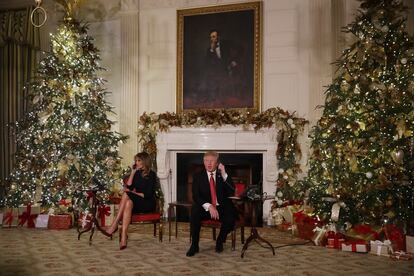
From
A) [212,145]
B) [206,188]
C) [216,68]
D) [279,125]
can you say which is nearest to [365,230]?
[206,188]

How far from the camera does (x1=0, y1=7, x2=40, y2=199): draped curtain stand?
9688 mm

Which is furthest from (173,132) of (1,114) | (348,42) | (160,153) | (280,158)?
(1,114)

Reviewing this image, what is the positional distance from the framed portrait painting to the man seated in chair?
2.52 metres

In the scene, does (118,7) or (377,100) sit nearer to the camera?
(377,100)

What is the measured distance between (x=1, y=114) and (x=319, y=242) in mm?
7031

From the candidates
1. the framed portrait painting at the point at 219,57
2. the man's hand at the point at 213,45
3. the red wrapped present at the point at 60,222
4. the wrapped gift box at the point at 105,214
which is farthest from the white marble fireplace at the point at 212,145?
the red wrapped present at the point at 60,222

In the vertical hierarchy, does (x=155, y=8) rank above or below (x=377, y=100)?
above

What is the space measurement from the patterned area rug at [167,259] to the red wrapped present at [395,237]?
34 centimetres

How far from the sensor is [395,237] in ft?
18.2

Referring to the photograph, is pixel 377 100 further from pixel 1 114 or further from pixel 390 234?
pixel 1 114

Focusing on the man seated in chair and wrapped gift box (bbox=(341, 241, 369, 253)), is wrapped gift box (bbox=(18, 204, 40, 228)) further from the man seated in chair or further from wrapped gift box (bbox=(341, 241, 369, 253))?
wrapped gift box (bbox=(341, 241, 369, 253))

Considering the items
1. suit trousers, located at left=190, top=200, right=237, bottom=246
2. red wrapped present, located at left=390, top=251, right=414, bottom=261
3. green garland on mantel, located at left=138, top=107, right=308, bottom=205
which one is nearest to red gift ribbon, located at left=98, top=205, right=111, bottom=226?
green garland on mantel, located at left=138, top=107, right=308, bottom=205

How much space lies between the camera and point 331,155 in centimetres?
625

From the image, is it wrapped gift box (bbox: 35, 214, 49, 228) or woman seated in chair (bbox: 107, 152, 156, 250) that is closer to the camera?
woman seated in chair (bbox: 107, 152, 156, 250)
